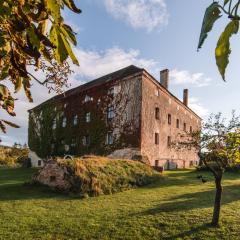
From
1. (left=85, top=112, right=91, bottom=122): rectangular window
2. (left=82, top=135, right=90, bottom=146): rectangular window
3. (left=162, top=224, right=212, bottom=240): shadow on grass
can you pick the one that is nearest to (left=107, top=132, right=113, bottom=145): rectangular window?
(left=82, top=135, right=90, bottom=146): rectangular window

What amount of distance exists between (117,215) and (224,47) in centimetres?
1270

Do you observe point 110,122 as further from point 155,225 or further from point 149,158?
point 155,225

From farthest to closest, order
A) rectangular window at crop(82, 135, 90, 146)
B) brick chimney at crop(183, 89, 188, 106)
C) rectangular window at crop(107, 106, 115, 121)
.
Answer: brick chimney at crop(183, 89, 188, 106), rectangular window at crop(82, 135, 90, 146), rectangular window at crop(107, 106, 115, 121)

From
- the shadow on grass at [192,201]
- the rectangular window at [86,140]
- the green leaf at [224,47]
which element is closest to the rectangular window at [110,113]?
the rectangular window at [86,140]

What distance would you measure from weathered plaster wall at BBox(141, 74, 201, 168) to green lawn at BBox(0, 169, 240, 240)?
12.6m

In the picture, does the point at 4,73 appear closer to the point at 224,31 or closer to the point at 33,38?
the point at 33,38

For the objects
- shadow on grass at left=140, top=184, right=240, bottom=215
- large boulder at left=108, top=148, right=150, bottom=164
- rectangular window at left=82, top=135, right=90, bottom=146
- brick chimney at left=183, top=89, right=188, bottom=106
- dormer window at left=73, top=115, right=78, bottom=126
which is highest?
brick chimney at left=183, top=89, right=188, bottom=106

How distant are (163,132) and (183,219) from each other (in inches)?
870

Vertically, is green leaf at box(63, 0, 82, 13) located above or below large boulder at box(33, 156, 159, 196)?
above

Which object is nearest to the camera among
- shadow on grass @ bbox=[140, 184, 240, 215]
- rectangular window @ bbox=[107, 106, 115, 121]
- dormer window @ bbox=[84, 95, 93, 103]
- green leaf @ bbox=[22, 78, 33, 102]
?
green leaf @ bbox=[22, 78, 33, 102]

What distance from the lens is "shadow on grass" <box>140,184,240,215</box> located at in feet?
44.9

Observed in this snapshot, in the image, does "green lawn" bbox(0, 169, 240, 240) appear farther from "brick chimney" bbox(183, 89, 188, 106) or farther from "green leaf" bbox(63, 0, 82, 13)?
"brick chimney" bbox(183, 89, 188, 106)

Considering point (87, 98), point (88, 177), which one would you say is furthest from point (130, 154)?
point (88, 177)

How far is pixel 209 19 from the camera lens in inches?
26.0
